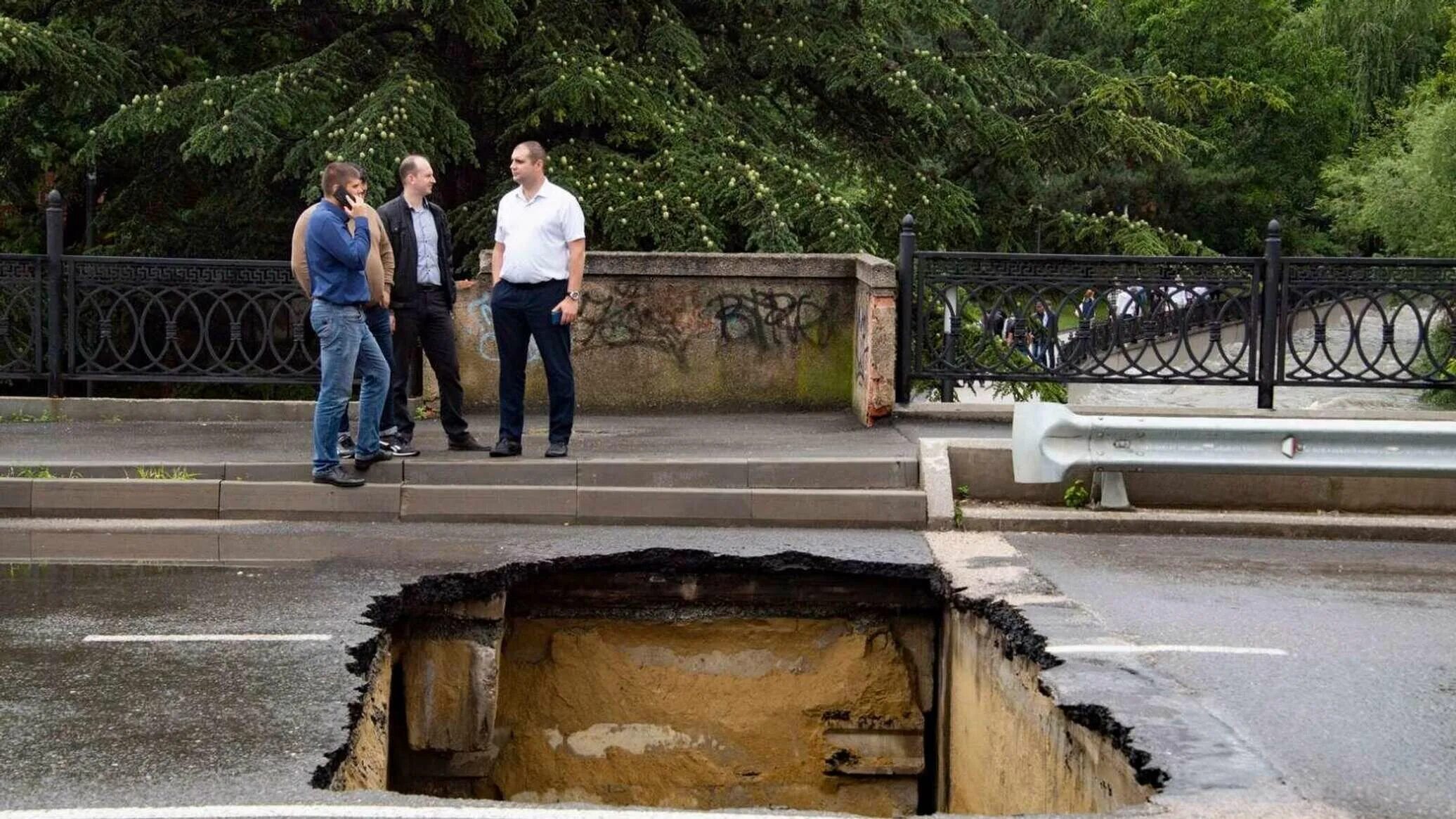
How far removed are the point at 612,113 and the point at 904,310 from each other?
5.53 m

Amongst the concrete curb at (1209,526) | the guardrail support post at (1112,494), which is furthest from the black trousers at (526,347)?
the guardrail support post at (1112,494)

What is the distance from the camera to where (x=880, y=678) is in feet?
29.4

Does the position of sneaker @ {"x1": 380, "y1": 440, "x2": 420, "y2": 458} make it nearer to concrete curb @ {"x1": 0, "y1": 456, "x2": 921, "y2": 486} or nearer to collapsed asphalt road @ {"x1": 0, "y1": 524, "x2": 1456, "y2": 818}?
concrete curb @ {"x1": 0, "y1": 456, "x2": 921, "y2": 486}

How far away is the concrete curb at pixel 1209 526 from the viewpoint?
9.79 meters

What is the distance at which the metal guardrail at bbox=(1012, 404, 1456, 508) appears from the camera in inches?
382

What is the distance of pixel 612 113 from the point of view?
55.7 ft

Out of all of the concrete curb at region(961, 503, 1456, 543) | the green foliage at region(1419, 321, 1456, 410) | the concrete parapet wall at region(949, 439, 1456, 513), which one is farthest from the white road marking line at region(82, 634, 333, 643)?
the green foliage at region(1419, 321, 1456, 410)

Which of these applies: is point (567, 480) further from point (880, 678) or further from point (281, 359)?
point (281, 359)

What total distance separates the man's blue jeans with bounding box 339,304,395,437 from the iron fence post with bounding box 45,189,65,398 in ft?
12.1

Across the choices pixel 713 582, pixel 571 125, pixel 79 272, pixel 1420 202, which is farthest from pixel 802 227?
pixel 1420 202

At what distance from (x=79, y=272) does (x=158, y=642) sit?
691cm

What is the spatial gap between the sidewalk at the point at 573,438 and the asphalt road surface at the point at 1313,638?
2.17 metres

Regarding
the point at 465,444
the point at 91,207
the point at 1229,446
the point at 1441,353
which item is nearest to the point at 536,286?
the point at 465,444

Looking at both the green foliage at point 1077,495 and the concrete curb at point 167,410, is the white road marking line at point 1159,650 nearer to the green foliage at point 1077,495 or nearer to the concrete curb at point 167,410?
the green foliage at point 1077,495
